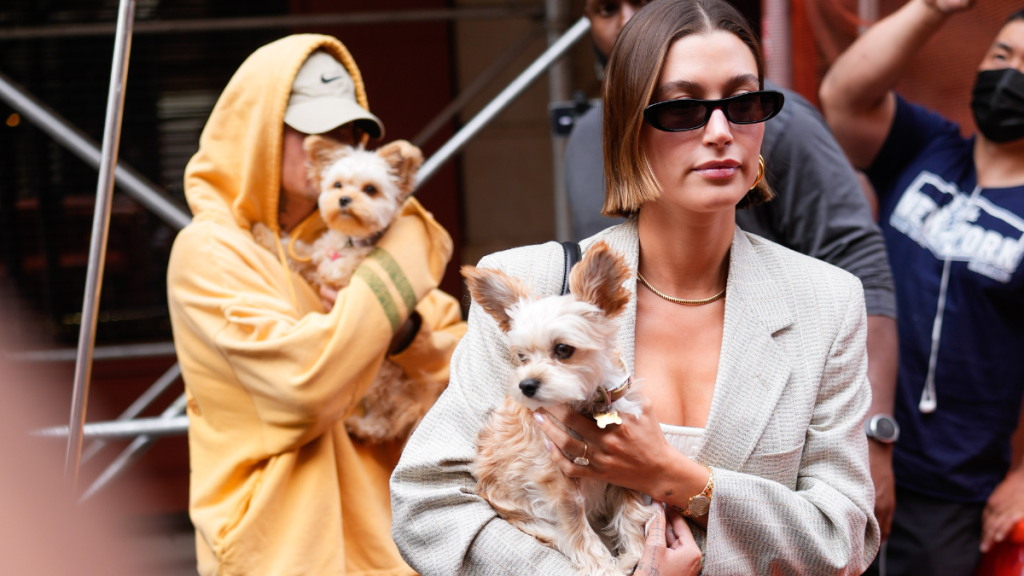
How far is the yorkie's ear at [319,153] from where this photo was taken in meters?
2.73

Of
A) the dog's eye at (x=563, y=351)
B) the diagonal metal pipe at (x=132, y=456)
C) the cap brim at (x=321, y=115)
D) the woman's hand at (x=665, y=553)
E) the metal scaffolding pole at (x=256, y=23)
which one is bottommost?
the diagonal metal pipe at (x=132, y=456)

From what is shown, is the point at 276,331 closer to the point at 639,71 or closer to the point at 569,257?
the point at 569,257

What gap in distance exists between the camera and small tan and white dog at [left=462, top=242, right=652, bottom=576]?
1518mm

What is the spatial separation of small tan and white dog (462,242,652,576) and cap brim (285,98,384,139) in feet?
4.40

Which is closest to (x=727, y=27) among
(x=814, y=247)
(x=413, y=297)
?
(x=814, y=247)

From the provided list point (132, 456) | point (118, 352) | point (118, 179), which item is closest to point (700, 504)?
point (132, 456)

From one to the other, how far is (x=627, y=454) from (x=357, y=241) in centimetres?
161

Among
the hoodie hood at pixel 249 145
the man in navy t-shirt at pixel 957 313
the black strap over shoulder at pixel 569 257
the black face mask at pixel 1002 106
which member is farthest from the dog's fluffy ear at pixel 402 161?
the black face mask at pixel 1002 106

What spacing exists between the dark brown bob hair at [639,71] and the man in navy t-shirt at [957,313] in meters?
1.56

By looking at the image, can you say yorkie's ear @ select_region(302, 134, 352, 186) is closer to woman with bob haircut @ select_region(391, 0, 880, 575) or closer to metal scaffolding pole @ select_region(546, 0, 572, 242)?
woman with bob haircut @ select_region(391, 0, 880, 575)

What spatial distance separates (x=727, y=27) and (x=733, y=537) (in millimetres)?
1177

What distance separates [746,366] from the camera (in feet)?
5.97

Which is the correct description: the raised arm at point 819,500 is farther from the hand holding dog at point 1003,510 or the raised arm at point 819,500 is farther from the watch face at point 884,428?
the hand holding dog at point 1003,510

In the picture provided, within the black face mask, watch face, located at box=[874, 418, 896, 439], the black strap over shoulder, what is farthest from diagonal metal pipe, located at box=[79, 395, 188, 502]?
the black face mask
